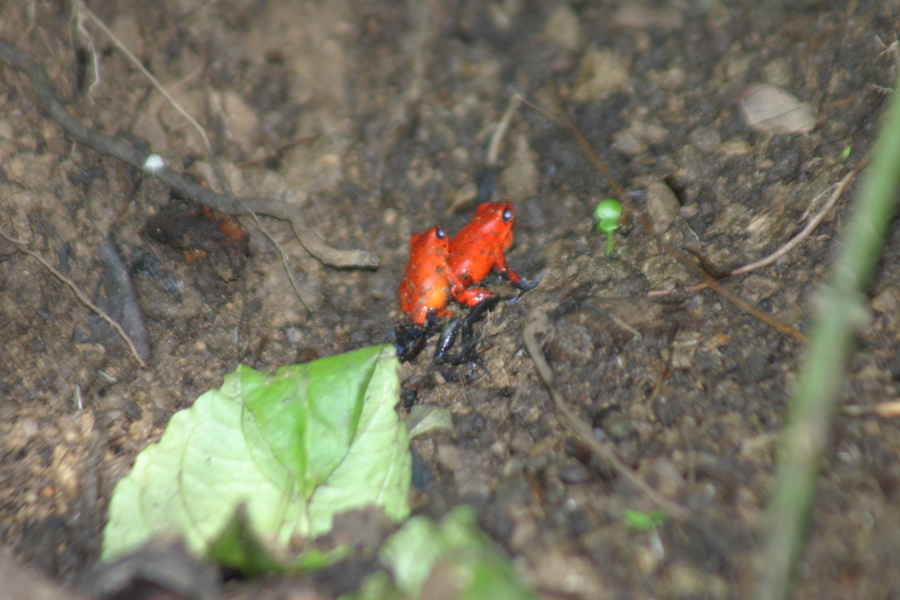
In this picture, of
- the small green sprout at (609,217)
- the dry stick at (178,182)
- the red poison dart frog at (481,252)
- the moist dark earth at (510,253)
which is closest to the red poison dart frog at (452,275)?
the red poison dart frog at (481,252)

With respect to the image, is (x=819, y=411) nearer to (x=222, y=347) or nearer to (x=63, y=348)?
(x=222, y=347)

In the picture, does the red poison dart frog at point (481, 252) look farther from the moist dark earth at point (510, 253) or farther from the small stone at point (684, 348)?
the small stone at point (684, 348)

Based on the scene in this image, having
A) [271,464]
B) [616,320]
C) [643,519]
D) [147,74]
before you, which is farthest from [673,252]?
[147,74]

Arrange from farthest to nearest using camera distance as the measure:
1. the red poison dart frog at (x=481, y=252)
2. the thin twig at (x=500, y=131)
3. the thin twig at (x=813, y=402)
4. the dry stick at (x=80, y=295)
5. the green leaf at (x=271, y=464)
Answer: the thin twig at (x=500, y=131) → the red poison dart frog at (x=481, y=252) → the dry stick at (x=80, y=295) → the green leaf at (x=271, y=464) → the thin twig at (x=813, y=402)

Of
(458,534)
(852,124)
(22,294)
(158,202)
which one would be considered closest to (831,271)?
(852,124)

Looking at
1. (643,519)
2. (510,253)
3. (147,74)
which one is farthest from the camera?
(510,253)

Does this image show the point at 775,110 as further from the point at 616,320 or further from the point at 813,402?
the point at 813,402
